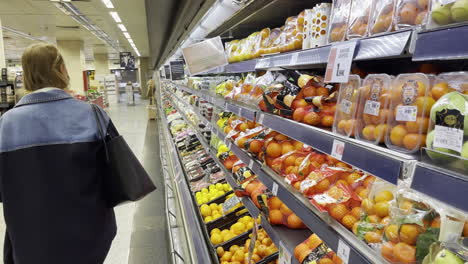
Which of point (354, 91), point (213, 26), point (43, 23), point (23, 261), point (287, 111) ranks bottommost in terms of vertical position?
point (23, 261)

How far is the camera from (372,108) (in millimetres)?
1028

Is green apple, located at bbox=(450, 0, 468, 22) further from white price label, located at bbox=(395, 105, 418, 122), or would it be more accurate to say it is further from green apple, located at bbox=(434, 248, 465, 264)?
green apple, located at bbox=(434, 248, 465, 264)

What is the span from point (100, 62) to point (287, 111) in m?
27.3

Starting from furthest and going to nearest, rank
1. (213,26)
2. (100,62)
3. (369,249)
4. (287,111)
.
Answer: (100,62), (213,26), (287,111), (369,249)

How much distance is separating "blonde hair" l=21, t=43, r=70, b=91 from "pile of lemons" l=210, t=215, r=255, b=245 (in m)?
1.26

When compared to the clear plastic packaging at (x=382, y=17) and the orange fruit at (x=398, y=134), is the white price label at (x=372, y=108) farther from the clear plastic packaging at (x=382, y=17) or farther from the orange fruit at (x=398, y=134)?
the clear plastic packaging at (x=382, y=17)

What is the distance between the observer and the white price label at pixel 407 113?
87 centimetres

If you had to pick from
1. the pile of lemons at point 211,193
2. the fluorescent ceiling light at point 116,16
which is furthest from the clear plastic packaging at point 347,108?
the fluorescent ceiling light at point 116,16

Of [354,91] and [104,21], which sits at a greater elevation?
[104,21]

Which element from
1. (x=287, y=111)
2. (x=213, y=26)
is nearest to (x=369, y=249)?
(x=287, y=111)

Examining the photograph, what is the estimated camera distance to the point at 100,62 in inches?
1034

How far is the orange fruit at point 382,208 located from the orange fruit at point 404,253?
0.17 metres

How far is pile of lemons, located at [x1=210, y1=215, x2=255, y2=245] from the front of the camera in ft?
7.13

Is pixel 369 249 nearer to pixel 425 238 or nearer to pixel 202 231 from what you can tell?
pixel 425 238
